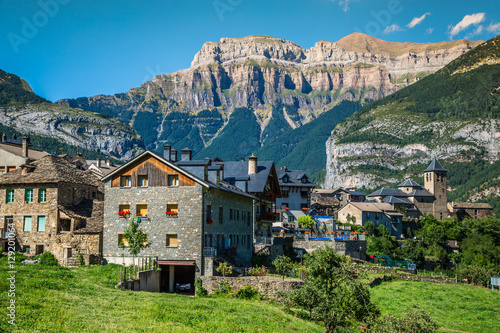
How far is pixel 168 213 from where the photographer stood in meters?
40.2

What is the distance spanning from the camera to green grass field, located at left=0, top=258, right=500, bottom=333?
1897 cm

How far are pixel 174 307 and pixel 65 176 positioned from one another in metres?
23.6

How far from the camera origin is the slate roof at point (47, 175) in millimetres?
42438

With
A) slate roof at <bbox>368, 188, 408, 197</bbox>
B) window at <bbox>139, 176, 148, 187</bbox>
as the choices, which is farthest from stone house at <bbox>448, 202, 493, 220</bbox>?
window at <bbox>139, 176, 148, 187</bbox>

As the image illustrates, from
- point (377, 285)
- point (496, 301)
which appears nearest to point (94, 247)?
point (377, 285)

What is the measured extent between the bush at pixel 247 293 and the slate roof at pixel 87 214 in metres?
15.4

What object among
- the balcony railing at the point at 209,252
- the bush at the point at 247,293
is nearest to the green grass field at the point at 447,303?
the bush at the point at 247,293

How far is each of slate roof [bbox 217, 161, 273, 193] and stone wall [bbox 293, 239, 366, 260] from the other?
9.26 metres

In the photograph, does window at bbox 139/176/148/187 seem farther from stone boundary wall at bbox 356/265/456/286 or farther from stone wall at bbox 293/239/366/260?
stone boundary wall at bbox 356/265/456/286

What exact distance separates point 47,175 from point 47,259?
319 inches

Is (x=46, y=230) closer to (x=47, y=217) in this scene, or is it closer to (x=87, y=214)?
(x=47, y=217)

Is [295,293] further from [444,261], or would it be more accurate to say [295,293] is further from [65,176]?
[444,261]

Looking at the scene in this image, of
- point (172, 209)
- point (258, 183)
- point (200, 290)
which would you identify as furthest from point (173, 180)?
point (258, 183)

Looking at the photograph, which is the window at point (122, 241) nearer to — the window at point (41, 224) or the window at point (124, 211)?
the window at point (124, 211)
